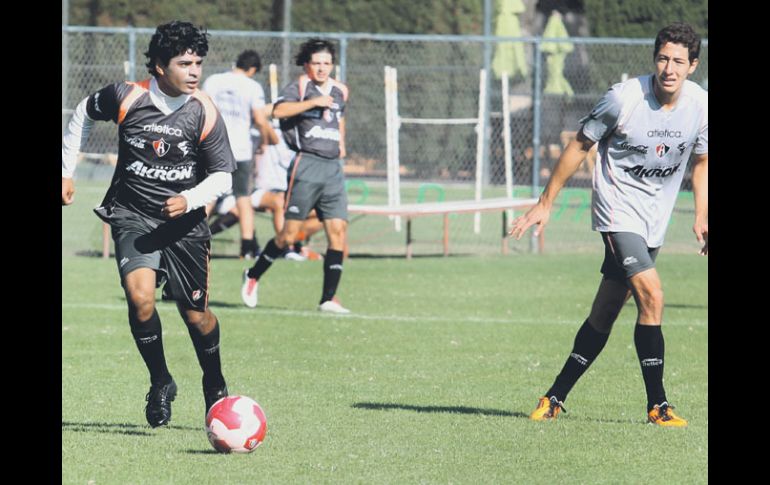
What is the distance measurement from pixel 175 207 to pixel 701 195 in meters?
3.19

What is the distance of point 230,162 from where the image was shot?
Answer: 7738 mm

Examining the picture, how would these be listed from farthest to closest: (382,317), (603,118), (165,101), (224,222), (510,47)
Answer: (510,47)
(224,222)
(382,317)
(603,118)
(165,101)

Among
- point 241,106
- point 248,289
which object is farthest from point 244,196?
point 248,289

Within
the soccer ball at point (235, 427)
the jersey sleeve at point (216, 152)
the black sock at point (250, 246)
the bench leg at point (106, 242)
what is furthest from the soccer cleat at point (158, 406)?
the bench leg at point (106, 242)

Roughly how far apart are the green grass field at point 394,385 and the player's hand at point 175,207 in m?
1.20

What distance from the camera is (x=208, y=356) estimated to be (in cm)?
779

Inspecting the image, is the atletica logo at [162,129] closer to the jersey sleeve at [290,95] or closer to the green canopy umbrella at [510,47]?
the jersey sleeve at [290,95]

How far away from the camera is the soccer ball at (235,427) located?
7.03 metres

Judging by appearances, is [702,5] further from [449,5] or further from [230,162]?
[230,162]

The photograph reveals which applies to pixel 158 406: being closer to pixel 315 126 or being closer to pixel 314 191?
pixel 314 191
